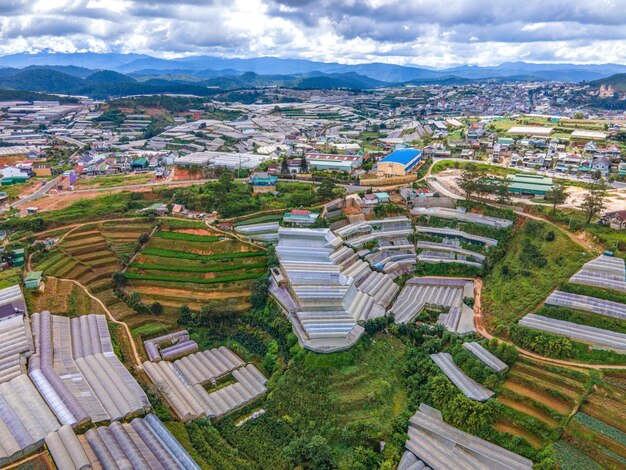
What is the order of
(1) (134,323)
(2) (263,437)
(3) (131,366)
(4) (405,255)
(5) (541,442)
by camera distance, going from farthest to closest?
(4) (405,255), (1) (134,323), (3) (131,366), (2) (263,437), (5) (541,442)

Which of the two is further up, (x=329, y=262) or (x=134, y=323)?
(x=329, y=262)

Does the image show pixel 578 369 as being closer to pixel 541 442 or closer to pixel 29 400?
pixel 541 442

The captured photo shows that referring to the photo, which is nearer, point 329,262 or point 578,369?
point 578,369

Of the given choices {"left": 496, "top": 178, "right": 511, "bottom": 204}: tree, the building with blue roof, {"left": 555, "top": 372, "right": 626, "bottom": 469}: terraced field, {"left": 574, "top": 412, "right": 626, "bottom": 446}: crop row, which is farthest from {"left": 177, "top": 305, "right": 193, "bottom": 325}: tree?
{"left": 496, "top": 178, "right": 511, "bottom": 204}: tree

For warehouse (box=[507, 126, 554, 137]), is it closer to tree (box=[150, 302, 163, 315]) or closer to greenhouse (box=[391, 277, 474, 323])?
greenhouse (box=[391, 277, 474, 323])

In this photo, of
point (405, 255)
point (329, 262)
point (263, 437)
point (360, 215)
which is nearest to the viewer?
point (263, 437)

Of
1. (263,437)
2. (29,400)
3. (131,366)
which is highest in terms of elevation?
(29,400)

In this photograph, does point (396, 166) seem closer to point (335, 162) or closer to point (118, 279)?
point (335, 162)

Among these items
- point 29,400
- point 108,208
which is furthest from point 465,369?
point 108,208
